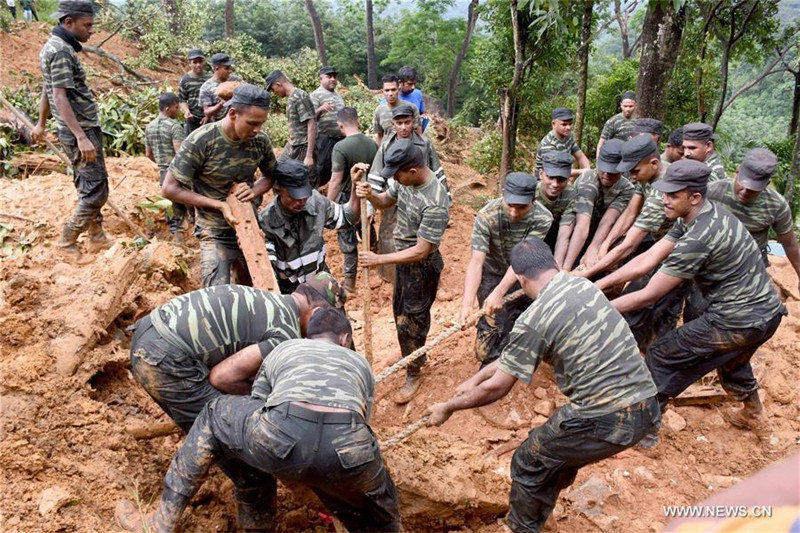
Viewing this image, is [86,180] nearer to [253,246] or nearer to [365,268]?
[253,246]

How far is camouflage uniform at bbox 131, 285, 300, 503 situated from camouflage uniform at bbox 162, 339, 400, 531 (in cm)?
21

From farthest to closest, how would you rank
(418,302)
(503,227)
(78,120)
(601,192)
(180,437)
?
(78,120) < (601,192) < (418,302) < (503,227) < (180,437)

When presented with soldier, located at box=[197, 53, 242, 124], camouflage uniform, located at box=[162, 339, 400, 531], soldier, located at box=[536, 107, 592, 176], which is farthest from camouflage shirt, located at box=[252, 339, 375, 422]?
soldier, located at box=[536, 107, 592, 176]

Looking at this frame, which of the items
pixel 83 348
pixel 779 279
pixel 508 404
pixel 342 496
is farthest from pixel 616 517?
pixel 779 279

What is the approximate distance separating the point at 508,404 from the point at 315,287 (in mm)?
2315

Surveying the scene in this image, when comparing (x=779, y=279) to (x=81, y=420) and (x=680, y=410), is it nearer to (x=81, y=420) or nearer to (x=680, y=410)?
(x=680, y=410)

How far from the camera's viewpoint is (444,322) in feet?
19.6

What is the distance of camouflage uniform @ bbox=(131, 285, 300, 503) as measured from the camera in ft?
9.98

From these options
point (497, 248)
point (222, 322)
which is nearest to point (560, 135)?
point (497, 248)

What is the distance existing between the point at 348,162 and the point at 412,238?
214cm

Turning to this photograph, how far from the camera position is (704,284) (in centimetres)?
387

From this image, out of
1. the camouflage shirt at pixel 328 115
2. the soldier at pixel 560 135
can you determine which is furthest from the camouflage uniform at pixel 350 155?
the soldier at pixel 560 135

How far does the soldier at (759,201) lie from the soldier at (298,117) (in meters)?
4.65

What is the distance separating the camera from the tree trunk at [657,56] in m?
6.27
